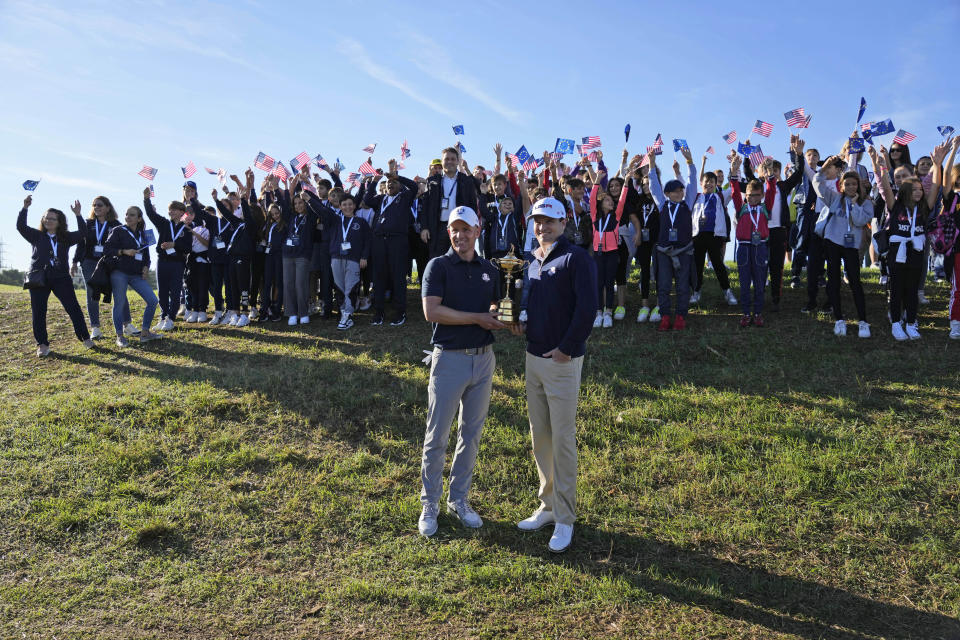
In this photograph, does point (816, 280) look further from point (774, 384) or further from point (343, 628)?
point (343, 628)

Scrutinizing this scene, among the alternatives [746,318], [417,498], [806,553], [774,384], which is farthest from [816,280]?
[417,498]

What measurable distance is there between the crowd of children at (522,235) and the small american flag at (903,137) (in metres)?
0.38

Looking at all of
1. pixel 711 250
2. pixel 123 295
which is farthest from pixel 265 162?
pixel 711 250

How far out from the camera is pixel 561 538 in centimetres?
496

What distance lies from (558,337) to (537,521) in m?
1.64

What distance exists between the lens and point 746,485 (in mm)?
5707

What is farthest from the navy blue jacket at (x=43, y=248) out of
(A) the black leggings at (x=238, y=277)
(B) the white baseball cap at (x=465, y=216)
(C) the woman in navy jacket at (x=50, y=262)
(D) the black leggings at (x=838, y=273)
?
(D) the black leggings at (x=838, y=273)

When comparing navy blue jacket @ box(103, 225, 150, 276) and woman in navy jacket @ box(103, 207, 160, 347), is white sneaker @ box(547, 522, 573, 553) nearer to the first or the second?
woman in navy jacket @ box(103, 207, 160, 347)

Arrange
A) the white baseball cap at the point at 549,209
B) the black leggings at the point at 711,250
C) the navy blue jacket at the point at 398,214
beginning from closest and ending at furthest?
the white baseball cap at the point at 549,209 < the black leggings at the point at 711,250 < the navy blue jacket at the point at 398,214

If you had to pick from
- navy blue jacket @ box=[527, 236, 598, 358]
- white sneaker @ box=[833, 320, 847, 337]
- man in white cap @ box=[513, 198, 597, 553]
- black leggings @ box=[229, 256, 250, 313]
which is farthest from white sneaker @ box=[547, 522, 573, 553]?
black leggings @ box=[229, 256, 250, 313]

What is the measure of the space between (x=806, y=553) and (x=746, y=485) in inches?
35.9

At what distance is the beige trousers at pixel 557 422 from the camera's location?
4.71 metres

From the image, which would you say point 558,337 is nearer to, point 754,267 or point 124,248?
point 754,267

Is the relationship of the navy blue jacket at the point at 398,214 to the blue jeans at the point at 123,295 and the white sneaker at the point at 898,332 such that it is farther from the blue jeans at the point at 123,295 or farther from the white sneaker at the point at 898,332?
the white sneaker at the point at 898,332
